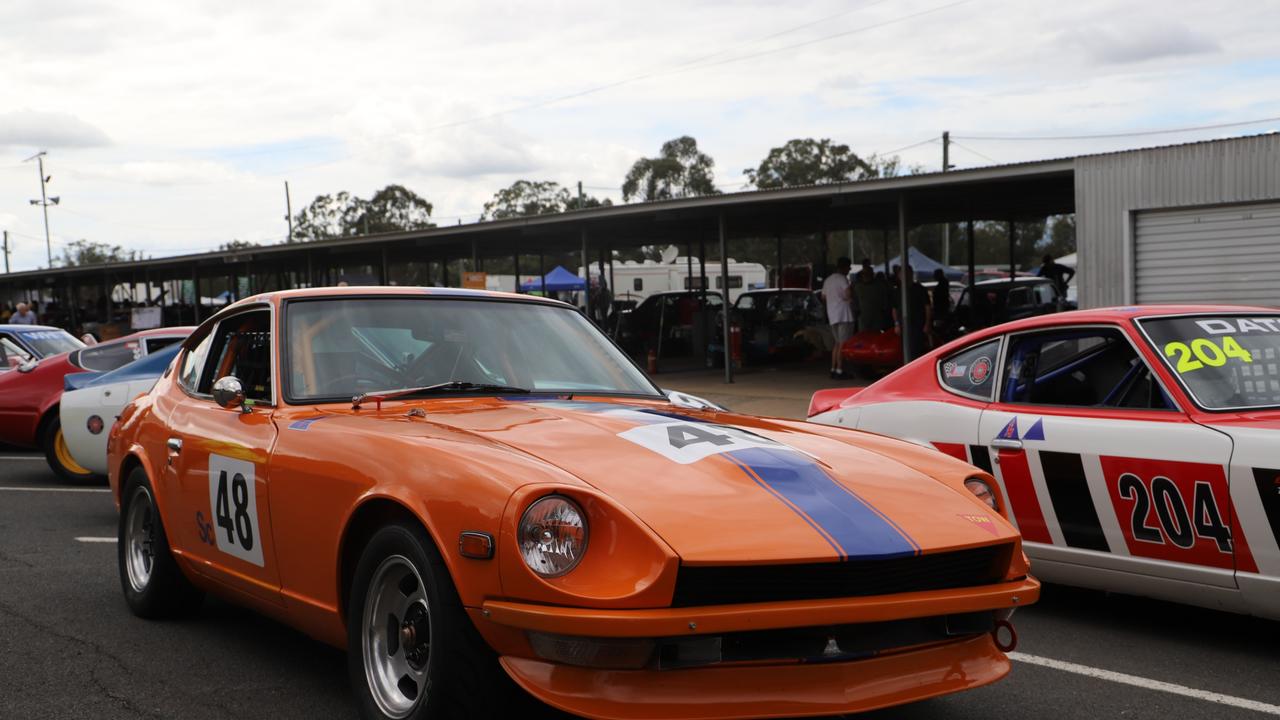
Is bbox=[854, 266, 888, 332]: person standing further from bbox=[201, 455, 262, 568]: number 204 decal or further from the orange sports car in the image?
bbox=[201, 455, 262, 568]: number 204 decal

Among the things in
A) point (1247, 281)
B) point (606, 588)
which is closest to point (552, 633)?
point (606, 588)

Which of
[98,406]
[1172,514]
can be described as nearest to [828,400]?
[1172,514]

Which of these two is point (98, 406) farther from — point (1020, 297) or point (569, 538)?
point (1020, 297)

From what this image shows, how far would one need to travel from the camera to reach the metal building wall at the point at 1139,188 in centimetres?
1247

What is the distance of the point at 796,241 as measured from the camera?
260 ft

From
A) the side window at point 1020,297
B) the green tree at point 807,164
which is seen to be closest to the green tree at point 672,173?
the green tree at point 807,164

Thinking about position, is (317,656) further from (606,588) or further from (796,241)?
(796,241)

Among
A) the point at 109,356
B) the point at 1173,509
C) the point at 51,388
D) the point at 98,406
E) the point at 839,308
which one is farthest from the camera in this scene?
the point at 839,308

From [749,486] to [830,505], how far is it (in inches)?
9.0

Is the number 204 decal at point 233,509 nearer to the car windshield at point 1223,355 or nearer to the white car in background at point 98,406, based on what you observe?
the car windshield at point 1223,355

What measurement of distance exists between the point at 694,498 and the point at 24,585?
15.0ft

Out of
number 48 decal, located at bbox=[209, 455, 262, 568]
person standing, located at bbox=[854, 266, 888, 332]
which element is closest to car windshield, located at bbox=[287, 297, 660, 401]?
number 48 decal, located at bbox=[209, 455, 262, 568]

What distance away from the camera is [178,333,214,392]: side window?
5.48m

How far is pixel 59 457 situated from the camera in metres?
11.0
